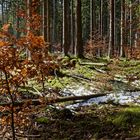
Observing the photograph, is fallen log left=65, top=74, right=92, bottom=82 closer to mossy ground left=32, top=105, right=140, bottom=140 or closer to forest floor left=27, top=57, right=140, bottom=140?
forest floor left=27, top=57, right=140, bottom=140

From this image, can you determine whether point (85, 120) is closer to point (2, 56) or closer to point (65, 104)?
point (65, 104)

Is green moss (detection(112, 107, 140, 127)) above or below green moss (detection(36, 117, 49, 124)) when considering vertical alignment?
above

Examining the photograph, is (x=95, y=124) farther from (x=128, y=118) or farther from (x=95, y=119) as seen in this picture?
(x=128, y=118)

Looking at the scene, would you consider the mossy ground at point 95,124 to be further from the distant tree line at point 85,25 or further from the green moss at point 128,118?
the distant tree line at point 85,25

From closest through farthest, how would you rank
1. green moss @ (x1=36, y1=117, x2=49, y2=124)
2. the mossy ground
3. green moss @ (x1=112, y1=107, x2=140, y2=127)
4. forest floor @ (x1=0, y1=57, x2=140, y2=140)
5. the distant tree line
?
the mossy ground → forest floor @ (x1=0, y1=57, x2=140, y2=140) → green moss @ (x1=112, y1=107, x2=140, y2=127) → green moss @ (x1=36, y1=117, x2=49, y2=124) → the distant tree line

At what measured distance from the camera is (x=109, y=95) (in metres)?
10.8

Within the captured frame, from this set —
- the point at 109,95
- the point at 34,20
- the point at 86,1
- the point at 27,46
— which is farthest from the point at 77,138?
the point at 86,1

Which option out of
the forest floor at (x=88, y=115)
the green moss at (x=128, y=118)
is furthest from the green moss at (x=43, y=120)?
the green moss at (x=128, y=118)

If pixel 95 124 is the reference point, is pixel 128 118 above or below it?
above

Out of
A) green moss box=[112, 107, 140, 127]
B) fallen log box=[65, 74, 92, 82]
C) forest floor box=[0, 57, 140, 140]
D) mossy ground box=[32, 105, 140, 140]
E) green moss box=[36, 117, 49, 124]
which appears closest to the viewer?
mossy ground box=[32, 105, 140, 140]

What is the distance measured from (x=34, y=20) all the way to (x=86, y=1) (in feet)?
122

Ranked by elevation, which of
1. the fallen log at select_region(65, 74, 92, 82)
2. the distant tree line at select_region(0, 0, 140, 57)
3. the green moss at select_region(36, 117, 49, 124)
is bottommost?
the green moss at select_region(36, 117, 49, 124)

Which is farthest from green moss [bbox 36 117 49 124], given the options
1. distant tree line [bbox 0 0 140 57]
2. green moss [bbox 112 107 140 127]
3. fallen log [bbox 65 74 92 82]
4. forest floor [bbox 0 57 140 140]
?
fallen log [bbox 65 74 92 82]

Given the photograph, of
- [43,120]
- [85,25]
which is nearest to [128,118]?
[43,120]
